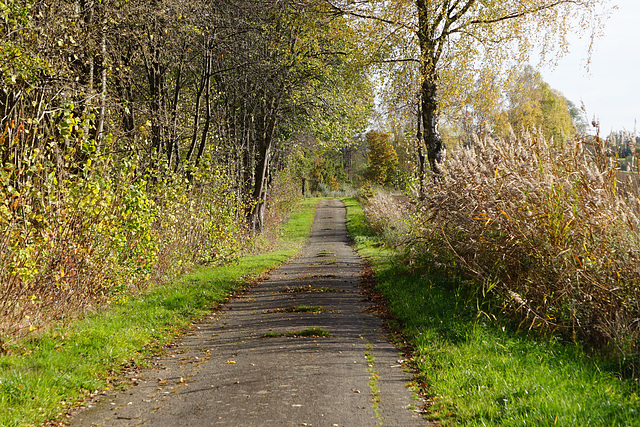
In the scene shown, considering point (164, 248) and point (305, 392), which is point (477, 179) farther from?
point (164, 248)

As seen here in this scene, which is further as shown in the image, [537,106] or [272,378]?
[537,106]

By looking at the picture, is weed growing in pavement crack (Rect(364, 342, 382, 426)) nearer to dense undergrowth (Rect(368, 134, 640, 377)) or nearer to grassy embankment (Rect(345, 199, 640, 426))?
grassy embankment (Rect(345, 199, 640, 426))

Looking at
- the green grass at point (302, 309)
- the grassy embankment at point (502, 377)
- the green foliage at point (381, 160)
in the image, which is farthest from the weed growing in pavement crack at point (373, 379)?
the green foliage at point (381, 160)

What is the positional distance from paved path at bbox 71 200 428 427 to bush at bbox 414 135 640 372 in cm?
215

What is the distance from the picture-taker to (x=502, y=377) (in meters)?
5.46

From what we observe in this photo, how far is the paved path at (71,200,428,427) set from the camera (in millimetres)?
4867

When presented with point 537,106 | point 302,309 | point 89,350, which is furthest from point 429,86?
point 537,106

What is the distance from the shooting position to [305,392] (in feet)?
17.8

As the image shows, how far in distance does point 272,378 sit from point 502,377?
2528 mm

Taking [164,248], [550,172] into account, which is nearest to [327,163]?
[164,248]

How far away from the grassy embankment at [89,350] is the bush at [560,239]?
17.0ft

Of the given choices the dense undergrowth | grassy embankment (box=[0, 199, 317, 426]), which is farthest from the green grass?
the dense undergrowth

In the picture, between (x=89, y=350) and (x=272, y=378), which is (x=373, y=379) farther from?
(x=89, y=350)

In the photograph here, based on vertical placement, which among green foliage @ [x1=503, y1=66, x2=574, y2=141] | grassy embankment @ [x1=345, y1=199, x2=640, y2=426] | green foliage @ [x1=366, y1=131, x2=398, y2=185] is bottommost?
grassy embankment @ [x1=345, y1=199, x2=640, y2=426]
